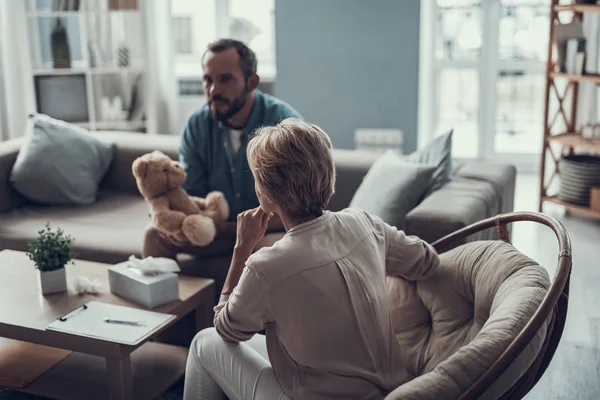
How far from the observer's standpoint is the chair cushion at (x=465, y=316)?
1527 millimetres

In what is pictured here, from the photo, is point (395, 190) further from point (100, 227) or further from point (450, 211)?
point (100, 227)

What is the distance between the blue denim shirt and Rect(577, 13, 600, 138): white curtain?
2769mm

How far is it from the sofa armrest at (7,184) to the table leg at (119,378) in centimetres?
157

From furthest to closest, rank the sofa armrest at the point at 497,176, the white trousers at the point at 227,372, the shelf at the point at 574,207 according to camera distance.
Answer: the shelf at the point at 574,207
the sofa armrest at the point at 497,176
the white trousers at the point at 227,372

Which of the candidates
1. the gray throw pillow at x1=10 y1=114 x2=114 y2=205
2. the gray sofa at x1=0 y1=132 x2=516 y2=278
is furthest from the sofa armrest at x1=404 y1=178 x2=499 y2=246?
the gray throw pillow at x1=10 y1=114 x2=114 y2=205

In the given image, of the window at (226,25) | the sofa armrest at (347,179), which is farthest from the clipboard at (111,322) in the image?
the window at (226,25)

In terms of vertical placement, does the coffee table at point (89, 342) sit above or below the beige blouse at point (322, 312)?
below

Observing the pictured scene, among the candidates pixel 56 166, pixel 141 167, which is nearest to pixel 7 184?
pixel 56 166

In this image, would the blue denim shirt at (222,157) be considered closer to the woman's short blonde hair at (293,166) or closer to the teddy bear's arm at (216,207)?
the teddy bear's arm at (216,207)

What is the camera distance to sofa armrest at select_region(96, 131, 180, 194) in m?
3.81

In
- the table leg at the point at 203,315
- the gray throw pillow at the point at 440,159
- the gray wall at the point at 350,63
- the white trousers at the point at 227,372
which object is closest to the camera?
the white trousers at the point at 227,372

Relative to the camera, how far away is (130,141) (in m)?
3.87

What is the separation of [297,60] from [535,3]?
1.74 metres

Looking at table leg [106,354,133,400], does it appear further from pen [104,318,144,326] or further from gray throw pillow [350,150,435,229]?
gray throw pillow [350,150,435,229]
